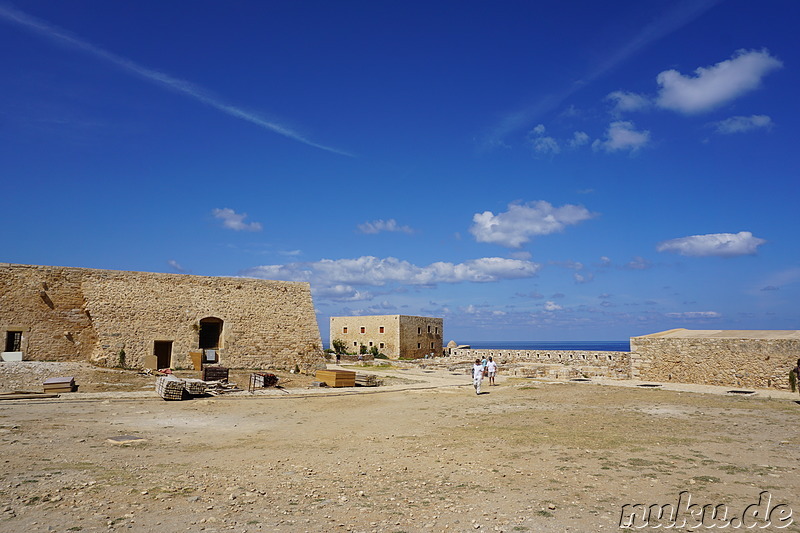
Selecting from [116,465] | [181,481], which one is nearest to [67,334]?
[116,465]

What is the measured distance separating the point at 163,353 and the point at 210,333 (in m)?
2.26

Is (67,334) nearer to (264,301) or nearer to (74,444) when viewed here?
(264,301)

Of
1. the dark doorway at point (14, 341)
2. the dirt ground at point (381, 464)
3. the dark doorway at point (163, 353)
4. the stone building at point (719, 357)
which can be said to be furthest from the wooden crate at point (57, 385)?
the stone building at point (719, 357)

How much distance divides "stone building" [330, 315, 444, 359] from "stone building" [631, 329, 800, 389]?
28.1 m

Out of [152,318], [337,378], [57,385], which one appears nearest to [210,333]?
[152,318]

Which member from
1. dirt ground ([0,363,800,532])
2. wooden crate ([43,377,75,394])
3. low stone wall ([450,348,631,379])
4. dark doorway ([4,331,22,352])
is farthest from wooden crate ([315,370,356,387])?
dark doorway ([4,331,22,352])

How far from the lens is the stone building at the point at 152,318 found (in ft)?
65.9

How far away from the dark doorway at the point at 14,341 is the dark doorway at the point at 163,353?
4898mm

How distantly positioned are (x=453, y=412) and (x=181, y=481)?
836 centimetres

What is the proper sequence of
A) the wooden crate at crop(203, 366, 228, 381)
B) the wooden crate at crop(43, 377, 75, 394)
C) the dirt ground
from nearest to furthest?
1. the dirt ground
2. the wooden crate at crop(43, 377, 75, 394)
3. the wooden crate at crop(203, 366, 228, 381)

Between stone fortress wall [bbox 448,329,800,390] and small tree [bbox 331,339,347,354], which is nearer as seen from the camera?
stone fortress wall [bbox 448,329,800,390]

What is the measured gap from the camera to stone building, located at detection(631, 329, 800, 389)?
17531 mm

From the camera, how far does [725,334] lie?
2023cm

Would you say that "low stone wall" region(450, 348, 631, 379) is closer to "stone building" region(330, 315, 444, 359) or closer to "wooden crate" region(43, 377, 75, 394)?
"stone building" region(330, 315, 444, 359)
